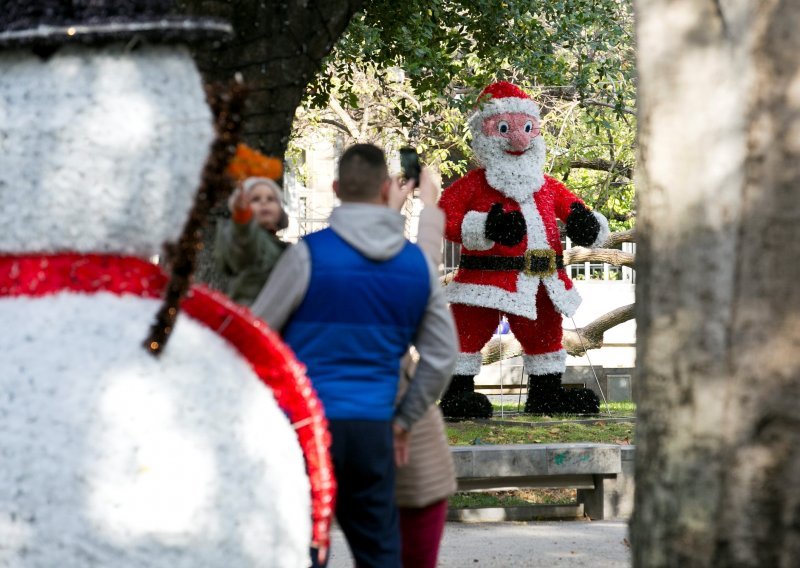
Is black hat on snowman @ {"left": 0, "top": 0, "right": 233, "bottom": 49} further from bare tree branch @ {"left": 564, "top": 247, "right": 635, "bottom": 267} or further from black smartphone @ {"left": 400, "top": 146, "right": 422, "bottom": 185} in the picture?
bare tree branch @ {"left": 564, "top": 247, "right": 635, "bottom": 267}

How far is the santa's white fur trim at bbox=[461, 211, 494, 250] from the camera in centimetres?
895

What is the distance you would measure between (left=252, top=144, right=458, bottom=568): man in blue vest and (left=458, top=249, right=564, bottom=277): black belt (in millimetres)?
5536

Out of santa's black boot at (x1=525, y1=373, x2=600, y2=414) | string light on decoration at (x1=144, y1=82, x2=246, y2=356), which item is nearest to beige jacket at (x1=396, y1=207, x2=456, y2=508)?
string light on decoration at (x1=144, y1=82, x2=246, y2=356)

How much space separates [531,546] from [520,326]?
10.4 feet

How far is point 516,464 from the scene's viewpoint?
289 inches

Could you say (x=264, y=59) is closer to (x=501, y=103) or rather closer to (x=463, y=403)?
(x=501, y=103)

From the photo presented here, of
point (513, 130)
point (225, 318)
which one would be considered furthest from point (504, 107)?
point (225, 318)

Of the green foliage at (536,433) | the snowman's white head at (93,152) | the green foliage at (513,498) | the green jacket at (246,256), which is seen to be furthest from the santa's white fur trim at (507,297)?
the snowman's white head at (93,152)

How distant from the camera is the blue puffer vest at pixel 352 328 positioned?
11.5ft

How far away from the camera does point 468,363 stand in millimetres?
9367

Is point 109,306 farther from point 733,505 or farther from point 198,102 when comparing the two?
point 733,505

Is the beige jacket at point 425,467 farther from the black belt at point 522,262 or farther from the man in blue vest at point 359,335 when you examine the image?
the black belt at point 522,262

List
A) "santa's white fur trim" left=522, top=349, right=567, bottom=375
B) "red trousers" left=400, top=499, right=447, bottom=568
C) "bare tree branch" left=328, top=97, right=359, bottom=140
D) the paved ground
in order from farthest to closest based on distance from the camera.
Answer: "bare tree branch" left=328, top=97, right=359, bottom=140 → "santa's white fur trim" left=522, top=349, right=567, bottom=375 → the paved ground → "red trousers" left=400, top=499, right=447, bottom=568

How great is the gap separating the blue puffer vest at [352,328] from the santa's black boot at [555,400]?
20.9ft
